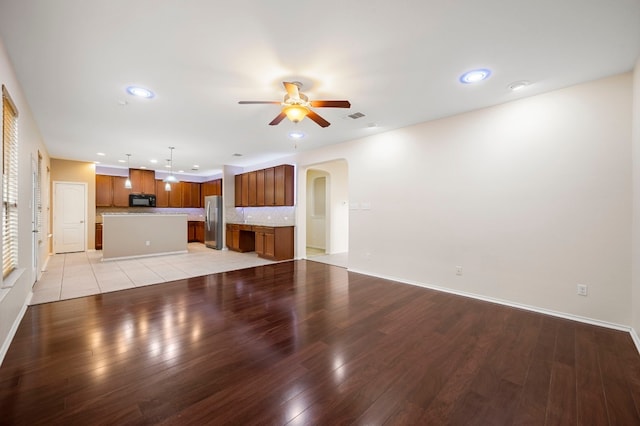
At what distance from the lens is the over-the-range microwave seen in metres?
8.76

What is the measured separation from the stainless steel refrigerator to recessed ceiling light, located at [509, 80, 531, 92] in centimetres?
763

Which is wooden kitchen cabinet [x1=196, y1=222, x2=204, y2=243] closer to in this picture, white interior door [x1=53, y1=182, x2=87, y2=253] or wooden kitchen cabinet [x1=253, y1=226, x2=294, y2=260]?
white interior door [x1=53, y1=182, x2=87, y2=253]

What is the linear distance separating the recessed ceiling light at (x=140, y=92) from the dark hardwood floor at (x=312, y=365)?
8.59ft

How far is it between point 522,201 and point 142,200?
33.5 feet

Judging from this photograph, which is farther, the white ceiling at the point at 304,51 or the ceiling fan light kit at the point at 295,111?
the ceiling fan light kit at the point at 295,111

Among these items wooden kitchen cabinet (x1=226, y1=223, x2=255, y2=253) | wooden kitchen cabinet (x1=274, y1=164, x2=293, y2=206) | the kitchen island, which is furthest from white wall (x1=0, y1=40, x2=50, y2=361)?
wooden kitchen cabinet (x1=226, y1=223, x2=255, y2=253)

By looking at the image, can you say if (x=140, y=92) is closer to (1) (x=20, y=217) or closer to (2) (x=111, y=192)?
(1) (x=20, y=217)

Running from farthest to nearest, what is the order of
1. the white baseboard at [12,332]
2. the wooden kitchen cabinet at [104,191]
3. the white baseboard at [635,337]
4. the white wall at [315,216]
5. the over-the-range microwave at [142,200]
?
the over-the-range microwave at [142,200], the wooden kitchen cabinet at [104,191], the white wall at [315,216], the white baseboard at [635,337], the white baseboard at [12,332]

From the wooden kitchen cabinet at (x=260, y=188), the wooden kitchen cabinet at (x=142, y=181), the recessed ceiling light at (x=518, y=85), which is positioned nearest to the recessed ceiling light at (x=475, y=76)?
the recessed ceiling light at (x=518, y=85)

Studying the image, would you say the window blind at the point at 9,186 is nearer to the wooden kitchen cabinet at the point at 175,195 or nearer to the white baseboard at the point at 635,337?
the white baseboard at the point at 635,337

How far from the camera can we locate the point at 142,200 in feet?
29.3

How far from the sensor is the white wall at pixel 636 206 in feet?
8.18

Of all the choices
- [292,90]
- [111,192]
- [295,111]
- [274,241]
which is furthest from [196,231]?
[292,90]

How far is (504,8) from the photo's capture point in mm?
1873
